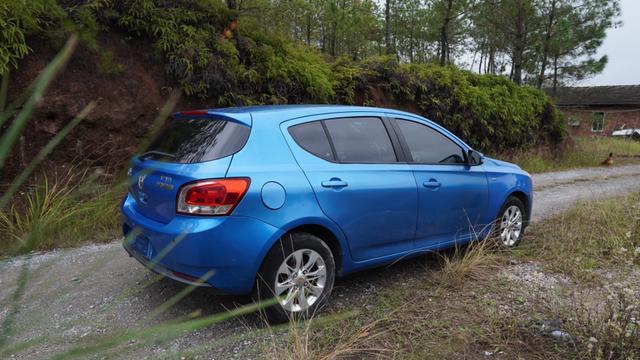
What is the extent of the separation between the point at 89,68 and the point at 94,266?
6225 mm

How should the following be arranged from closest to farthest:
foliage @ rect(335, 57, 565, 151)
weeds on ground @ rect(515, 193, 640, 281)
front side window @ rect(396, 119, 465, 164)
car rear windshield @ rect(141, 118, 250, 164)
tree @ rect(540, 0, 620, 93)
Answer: car rear windshield @ rect(141, 118, 250, 164) < front side window @ rect(396, 119, 465, 164) < weeds on ground @ rect(515, 193, 640, 281) < foliage @ rect(335, 57, 565, 151) < tree @ rect(540, 0, 620, 93)

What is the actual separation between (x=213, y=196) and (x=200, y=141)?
51cm

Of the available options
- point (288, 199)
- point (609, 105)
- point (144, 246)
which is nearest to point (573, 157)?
point (288, 199)

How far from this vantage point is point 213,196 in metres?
2.93

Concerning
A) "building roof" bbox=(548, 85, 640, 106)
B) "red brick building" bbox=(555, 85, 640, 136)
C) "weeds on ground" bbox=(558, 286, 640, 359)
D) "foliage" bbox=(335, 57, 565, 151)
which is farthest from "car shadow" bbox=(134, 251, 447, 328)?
"building roof" bbox=(548, 85, 640, 106)

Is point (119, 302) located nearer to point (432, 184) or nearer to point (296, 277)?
point (296, 277)

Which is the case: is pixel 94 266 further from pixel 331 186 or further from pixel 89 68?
pixel 89 68

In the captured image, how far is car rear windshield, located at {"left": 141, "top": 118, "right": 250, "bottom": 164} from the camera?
123 inches

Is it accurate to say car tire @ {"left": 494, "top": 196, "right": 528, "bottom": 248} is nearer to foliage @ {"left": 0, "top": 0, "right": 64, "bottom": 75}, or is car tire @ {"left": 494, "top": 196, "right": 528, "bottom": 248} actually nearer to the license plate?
the license plate

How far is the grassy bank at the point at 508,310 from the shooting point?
2.75 metres

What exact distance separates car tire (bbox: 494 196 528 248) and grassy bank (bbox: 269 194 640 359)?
0.14 m

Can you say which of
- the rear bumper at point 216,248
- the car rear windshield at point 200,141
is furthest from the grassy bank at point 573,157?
the rear bumper at point 216,248

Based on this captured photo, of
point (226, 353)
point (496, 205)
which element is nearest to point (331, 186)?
point (226, 353)

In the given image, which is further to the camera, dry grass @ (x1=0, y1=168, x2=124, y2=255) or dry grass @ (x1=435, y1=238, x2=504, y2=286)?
dry grass @ (x1=0, y1=168, x2=124, y2=255)
